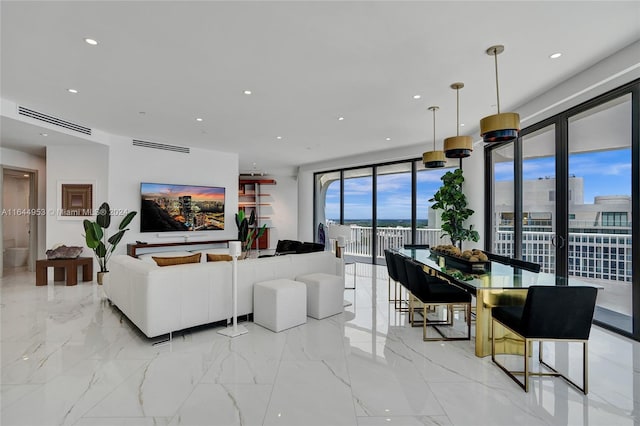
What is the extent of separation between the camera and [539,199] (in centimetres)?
465

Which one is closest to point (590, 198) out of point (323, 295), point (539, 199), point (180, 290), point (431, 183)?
point (539, 199)

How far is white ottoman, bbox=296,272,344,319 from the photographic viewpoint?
154 inches

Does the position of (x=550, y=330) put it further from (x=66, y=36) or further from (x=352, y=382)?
(x=66, y=36)

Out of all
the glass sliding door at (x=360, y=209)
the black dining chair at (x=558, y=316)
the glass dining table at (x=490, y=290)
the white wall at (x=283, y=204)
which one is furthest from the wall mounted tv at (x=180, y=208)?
the black dining chair at (x=558, y=316)

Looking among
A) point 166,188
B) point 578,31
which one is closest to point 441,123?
point 578,31

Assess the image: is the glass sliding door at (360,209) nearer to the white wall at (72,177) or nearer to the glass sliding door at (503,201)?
the glass sliding door at (503,201)

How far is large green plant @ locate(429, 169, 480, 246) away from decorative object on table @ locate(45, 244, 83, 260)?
271 inches

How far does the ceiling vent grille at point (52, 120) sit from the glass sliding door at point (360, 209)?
612 centimetres

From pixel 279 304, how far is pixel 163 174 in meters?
4.88

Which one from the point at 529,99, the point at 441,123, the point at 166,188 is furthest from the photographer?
the point at 166,188

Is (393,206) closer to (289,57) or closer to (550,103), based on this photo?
(550,103)

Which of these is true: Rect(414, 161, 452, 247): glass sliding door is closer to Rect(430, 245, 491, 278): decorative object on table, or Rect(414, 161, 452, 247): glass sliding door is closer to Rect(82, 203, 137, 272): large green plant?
Rect(430, 245, 491, 278): decorative object on table

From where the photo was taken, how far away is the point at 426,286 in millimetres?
3287

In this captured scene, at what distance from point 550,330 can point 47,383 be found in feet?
12.4
